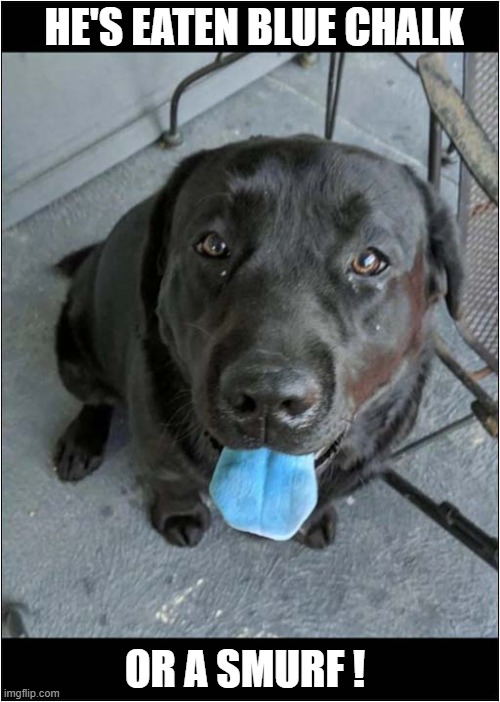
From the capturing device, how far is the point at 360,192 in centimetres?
131

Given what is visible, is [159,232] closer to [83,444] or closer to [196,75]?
[83,444]

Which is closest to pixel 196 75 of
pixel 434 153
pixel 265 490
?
pixel 434 153

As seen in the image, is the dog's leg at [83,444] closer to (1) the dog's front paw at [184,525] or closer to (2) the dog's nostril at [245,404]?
(1) the dog's front paw at [184,525]

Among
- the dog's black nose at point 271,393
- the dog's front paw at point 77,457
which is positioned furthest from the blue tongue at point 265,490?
the dog's front paw at point 77,457

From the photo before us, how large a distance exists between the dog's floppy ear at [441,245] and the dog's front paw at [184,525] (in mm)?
788

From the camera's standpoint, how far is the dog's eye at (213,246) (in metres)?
1.34

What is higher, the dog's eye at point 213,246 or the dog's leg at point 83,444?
the dog's eye at point 213,246

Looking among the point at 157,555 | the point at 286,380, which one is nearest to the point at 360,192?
the point at 286,380

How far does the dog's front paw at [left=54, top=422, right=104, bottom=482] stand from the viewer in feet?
6.68

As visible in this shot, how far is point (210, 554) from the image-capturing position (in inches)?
77.9

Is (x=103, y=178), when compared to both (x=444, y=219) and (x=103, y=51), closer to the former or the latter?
(x=103, y=51)

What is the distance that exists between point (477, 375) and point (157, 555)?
0.85 metres

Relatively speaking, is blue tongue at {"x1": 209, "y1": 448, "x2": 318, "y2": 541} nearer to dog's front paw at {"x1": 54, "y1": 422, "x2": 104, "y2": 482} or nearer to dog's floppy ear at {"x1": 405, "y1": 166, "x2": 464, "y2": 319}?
dog's floppy ear at {"x1": 405, "y1": 166, "x2": 464, "y2": 319}

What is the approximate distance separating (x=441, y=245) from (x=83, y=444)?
1.02 m
